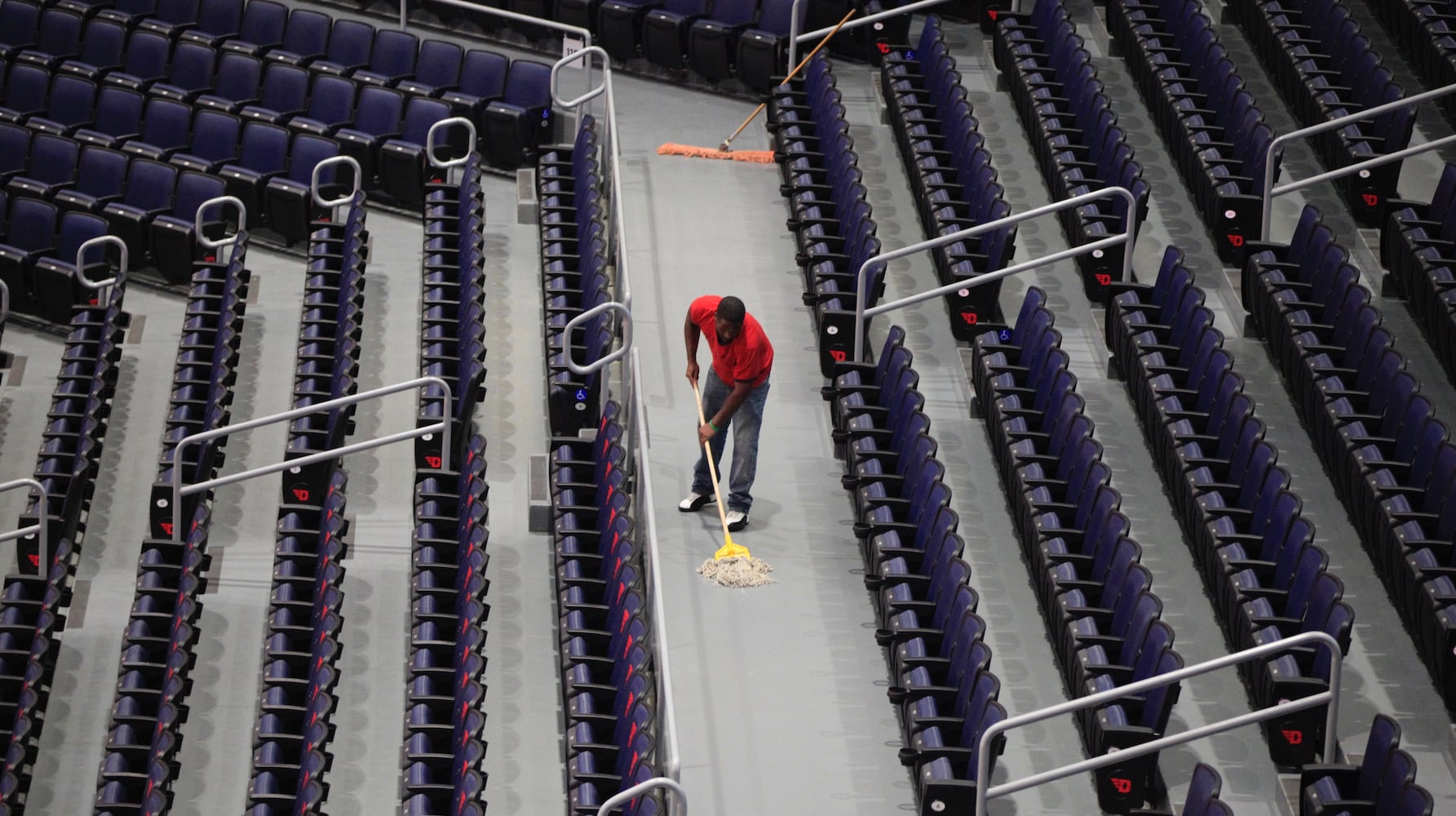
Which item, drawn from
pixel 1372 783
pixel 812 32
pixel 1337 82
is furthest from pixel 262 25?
pixel 1372 783

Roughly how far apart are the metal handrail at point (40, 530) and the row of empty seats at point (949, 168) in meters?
2.66

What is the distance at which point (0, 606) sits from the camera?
18.3 ft

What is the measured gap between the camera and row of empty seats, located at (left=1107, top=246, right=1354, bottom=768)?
13.6 ft

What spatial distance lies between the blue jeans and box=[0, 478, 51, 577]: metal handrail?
6.26 feet

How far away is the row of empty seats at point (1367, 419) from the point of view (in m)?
4.37

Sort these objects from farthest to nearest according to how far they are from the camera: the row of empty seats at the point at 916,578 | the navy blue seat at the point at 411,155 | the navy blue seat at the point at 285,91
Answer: the navy blue seat at the point at 285,91 → the navy blue seat at the point at 411,155 → the row of empty seats at the point at 916,578

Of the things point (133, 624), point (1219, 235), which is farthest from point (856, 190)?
point (133, 624)

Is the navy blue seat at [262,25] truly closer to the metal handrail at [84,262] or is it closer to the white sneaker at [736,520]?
the metal handrail at [84,262]

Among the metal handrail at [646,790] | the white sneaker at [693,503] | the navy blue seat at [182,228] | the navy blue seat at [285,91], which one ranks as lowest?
the metal handrail at [646,790]

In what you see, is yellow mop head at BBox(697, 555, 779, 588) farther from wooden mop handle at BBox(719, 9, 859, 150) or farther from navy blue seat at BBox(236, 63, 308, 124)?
navy blue seat at BBox(236, 63, 308, 124)

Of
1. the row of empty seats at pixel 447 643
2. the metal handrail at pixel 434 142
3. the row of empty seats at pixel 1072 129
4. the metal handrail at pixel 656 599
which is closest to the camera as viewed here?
the metal handrail at pixel 656 599

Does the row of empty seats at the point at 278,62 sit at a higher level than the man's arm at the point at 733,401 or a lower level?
higher

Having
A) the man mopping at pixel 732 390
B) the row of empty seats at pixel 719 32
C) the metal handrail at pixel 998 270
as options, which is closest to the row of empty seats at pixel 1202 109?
the metal handrail at pixel 998 270

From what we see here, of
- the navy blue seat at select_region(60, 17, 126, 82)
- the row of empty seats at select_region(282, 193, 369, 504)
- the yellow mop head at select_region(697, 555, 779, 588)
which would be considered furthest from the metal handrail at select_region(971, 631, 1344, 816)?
the navy blue seat at select_region(60, 17, 126, 82)
